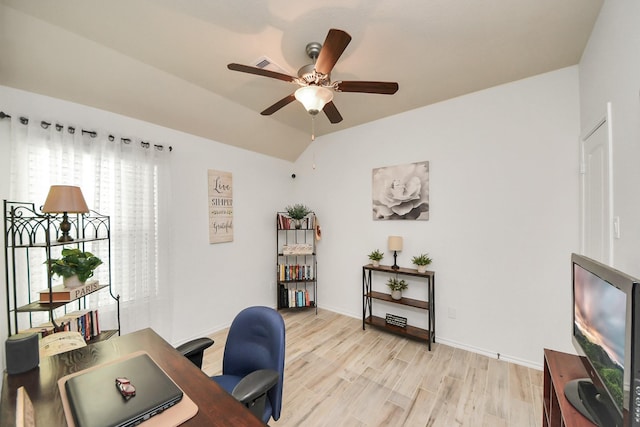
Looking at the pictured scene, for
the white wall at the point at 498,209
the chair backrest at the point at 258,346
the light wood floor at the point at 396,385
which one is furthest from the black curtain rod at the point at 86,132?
the white wall at the point at 498,209

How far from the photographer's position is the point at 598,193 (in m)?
1.70

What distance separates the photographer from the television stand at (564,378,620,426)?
36.9 inches

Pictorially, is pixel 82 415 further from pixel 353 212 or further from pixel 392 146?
pixel 392 146

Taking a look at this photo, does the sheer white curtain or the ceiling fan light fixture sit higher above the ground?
the ceiling fan light fixture

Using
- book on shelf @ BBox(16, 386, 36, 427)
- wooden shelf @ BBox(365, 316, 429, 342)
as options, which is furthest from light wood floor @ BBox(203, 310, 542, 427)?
book on shelf @ BBox(16, 386, 36, 427)

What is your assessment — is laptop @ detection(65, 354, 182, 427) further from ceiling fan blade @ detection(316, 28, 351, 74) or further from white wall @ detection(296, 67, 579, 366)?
white wall @ detection(296, 67, 579, 366)

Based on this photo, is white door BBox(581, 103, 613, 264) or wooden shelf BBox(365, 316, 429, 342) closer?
white door BBox(581, 103, 613, 264)

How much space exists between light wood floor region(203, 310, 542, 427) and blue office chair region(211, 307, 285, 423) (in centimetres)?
59

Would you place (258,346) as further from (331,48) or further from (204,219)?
(204,219)

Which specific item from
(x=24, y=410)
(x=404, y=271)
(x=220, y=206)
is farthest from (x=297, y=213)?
(x=24, y=410)

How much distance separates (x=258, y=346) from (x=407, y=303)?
1.94 m

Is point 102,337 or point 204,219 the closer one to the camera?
point 102,337

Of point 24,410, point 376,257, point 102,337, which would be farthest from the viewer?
point 376,257

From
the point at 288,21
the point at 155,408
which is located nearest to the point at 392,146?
the point at 288,21
